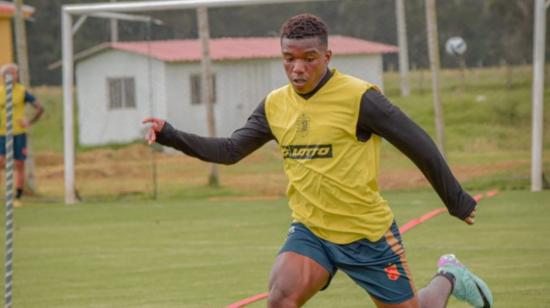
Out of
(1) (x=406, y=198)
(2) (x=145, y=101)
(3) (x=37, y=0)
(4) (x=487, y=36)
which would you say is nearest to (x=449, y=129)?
(4) (x=487, y=36)

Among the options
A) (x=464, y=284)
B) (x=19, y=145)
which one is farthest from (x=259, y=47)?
(x=464, y=284)

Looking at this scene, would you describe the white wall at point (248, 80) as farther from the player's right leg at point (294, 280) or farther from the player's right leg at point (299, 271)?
the player's right leg at point (294, 280)

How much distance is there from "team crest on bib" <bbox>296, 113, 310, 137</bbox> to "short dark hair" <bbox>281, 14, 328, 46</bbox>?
15.8 inches

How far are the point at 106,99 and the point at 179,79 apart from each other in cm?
730

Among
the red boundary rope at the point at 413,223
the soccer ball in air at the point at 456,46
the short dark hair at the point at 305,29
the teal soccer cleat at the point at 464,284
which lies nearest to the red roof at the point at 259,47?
the soccer ball in air at the point at 456,46

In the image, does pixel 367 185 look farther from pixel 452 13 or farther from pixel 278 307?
pixel 452 13

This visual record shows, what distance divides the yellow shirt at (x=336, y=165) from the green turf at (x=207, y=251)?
2996 mm

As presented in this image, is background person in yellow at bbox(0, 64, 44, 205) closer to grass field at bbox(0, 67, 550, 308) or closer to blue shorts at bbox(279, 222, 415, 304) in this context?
grass field at bbox(0, 67, 550, 308)

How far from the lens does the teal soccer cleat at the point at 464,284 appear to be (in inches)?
310

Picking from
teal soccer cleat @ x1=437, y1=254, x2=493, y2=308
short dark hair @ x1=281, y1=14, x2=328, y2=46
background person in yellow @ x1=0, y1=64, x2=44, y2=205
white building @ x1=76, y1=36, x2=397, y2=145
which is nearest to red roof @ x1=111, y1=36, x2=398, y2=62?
white building @ x1=76, y1=36, x2=397, y2=145

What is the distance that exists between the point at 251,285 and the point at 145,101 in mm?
23158

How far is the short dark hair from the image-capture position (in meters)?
6.21

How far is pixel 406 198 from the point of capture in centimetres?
1859

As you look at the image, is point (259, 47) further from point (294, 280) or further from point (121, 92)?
point (294, 280)
